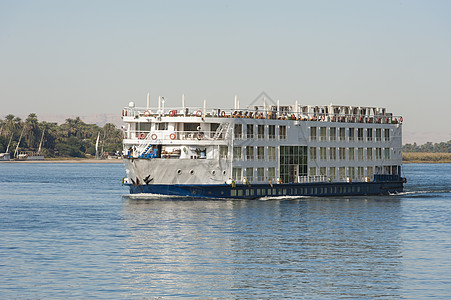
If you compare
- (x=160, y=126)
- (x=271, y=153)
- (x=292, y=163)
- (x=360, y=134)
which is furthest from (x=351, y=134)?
(x=160, y=126)

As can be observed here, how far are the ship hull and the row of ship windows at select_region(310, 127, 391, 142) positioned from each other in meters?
5.39

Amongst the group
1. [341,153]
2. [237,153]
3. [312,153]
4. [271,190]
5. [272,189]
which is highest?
[341,153]

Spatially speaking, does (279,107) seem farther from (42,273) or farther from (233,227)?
(42,273)

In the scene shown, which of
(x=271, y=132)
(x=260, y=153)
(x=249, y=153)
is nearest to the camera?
(x=249, y=153)

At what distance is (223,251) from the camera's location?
45594 mm

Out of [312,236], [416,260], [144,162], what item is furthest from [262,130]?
[416,260]

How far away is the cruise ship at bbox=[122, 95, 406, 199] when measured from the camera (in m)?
74.3

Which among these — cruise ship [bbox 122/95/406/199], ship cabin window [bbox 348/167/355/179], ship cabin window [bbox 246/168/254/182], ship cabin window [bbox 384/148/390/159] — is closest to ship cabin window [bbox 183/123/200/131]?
cruise ship [bbox 122/95/406/199]

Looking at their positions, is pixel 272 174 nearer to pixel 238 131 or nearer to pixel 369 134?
pixel 238 131

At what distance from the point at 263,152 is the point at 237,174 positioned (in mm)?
4870

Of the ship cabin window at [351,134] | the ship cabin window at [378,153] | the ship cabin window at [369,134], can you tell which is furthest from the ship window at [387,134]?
the ship cabin window at [351,134]

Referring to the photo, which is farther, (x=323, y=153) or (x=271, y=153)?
(x=323, y=153)

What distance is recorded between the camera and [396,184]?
317 feet

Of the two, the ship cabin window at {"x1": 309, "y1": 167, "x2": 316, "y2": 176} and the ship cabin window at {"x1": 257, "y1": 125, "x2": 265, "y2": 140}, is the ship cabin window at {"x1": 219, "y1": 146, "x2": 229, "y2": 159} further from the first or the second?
the ship cabin window at {"x1": 309, "y1": 167, "x2": 316, "y2": 176}
